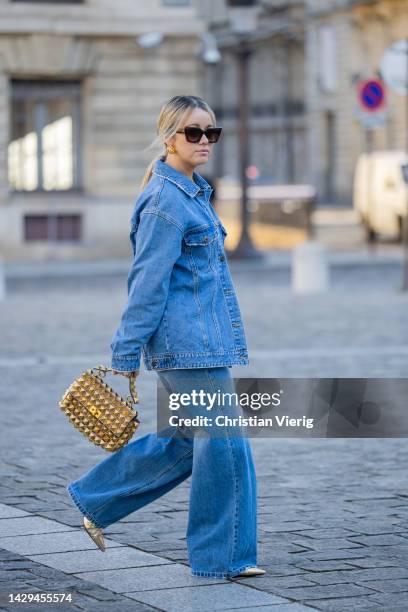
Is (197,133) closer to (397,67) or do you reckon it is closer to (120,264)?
(397,67)

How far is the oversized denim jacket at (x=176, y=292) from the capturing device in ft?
18.4

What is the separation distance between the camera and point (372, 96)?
26312mm

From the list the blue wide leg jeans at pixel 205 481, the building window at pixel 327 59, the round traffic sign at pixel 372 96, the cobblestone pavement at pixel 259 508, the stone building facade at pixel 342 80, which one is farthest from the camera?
the building window at pixel 327 59

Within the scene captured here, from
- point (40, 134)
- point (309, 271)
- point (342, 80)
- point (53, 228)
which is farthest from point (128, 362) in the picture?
point (342, 80)

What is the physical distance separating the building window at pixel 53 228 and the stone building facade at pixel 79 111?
0.02 metres

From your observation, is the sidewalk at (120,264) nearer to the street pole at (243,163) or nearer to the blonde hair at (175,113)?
the street pole at (243,163)

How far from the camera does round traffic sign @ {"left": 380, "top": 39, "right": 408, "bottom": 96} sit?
1833cm

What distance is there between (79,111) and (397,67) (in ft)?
33.0

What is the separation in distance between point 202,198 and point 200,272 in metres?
0.29

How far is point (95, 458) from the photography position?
336 inches

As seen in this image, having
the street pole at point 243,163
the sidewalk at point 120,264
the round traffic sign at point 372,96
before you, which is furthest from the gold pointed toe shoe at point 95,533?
the round traffic sign at point 372,96

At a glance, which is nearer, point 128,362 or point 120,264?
point 128,362

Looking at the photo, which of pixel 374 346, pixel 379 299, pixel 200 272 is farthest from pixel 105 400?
pixel 379 299

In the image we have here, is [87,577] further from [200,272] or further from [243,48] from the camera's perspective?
[243,48]
